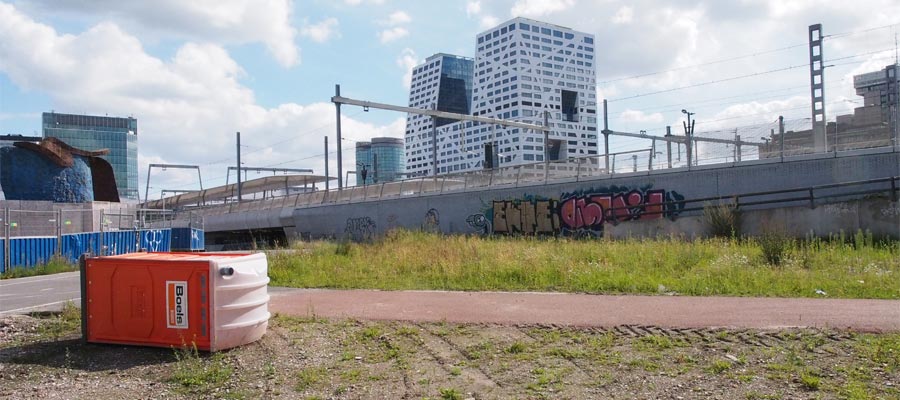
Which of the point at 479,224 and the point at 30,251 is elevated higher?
the point at 479,224

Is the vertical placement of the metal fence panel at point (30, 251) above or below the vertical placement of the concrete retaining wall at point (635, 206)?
below

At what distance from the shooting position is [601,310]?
893 cm

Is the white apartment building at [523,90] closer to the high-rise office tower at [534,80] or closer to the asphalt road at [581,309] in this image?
the high-rise office tower at [534,80]

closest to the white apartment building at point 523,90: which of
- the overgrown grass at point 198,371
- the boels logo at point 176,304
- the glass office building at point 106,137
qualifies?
the boels logo at point 176,304

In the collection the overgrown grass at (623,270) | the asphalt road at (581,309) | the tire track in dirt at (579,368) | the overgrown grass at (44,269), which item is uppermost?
the overgrown grass at (623,270)

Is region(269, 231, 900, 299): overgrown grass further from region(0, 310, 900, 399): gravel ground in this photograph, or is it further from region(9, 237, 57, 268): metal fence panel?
region(9, 237, 57, 268): metal fence panel

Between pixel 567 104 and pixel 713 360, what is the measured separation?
148 feet

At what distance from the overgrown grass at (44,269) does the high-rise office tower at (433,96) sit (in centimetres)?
4544

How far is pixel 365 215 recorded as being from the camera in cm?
3912

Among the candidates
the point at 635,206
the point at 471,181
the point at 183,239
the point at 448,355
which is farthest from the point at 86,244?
the point at 448,355

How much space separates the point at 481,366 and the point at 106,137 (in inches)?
4513

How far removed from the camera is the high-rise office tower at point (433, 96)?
2685 inches

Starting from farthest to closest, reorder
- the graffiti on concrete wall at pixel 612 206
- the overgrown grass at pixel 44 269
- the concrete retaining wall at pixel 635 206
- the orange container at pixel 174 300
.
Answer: the graffiti on concrete wall at pixel 612 206
the concrete retaining wall at pixel 635 206
the overgrown grass at pixel 44 269
the orange container at pixel 174 300

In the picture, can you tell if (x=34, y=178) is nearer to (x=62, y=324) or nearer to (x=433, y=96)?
(x=62, y=324)
